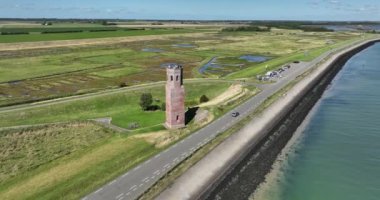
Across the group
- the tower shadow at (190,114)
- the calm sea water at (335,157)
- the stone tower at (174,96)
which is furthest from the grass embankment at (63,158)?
the calm sea water at (335,157)

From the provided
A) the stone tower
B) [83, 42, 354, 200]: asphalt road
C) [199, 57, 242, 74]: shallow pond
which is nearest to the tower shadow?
the stone tower

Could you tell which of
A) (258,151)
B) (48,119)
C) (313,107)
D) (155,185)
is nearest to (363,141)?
(258,151)

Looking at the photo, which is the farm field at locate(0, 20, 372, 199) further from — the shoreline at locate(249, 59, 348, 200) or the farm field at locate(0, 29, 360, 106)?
the shoreline at locate(249, 59, 348, 200)

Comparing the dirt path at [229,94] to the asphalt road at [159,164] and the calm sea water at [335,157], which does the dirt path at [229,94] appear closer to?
the asphalt road at [159,164]

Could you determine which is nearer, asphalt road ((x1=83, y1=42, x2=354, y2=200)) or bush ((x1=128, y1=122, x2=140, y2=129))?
asphalt road ((x1=83, y1=42, x2=354, y2=200))

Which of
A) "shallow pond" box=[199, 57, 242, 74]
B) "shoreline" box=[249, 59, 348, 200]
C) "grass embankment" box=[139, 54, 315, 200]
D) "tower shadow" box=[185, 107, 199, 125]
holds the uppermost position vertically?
"grass embankment" box=[139, 54, 315, 200]

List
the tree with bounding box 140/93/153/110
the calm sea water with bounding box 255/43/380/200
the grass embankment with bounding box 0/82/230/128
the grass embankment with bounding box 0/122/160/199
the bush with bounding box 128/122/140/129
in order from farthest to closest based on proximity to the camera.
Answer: the tree with bounding box 140/93/153/110
the grass embankment with bounding box 0/82/230/128
the bush with bounding box 128/122/140/129
the calm sea water with bounding box 255/43/380/200
the grass embankment with bounding box 0/122/160/199

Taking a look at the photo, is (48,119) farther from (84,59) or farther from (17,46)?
(17,46)
